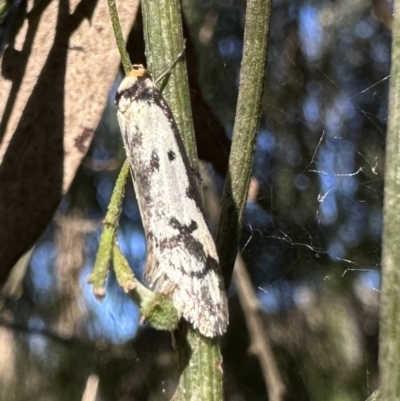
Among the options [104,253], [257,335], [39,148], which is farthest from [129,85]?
[257,335]

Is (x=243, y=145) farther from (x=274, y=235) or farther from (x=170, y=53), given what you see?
(x=274, y=235)

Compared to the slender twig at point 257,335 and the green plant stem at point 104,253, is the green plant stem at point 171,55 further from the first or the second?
the slender twig at point 257,335

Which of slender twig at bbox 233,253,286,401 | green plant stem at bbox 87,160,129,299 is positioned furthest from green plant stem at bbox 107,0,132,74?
slender twig at bbox 233,253,286,401

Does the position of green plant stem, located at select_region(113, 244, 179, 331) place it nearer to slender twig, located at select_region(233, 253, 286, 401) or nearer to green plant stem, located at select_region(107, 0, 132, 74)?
green plant stem, located at select_region(107, 0, 132, 74)

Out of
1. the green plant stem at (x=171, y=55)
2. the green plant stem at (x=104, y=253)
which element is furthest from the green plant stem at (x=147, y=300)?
the green plant stem at (x=171, y=55)

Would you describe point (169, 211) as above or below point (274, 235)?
above

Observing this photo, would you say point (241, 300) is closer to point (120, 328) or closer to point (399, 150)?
point (120, 328)
